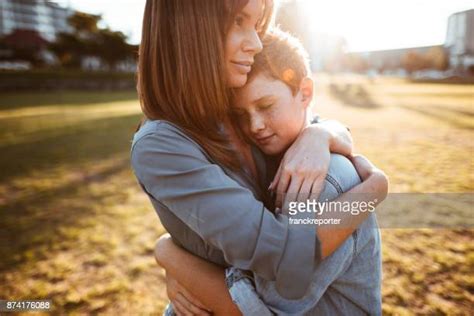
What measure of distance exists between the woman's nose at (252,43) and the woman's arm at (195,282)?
3.31ft

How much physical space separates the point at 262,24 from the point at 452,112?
16643 mm

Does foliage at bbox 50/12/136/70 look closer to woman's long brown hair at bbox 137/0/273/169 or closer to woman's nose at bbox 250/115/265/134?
woman's nose at bbox 250/115/265/134

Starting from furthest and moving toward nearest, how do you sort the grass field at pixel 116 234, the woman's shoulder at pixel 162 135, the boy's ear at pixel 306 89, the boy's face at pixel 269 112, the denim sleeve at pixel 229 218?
the grass field at pixel 116 234 < the boy's ear at pixel 306 89 < the boy's face at pixel 269 112 < the woman's shoulder at pixel 162 135 < the denim sleeve at pixel 229 218

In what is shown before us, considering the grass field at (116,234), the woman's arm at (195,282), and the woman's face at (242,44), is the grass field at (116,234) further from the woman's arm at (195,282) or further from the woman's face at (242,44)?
the woman's face at (242,44)

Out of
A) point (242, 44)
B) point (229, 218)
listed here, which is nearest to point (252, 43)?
point (242, 44)

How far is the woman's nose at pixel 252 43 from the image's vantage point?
1.65 meters

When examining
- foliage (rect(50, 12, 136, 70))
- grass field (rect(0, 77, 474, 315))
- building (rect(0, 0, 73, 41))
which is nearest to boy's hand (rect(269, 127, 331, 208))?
grass field (rect(0, 77, 474, 315))

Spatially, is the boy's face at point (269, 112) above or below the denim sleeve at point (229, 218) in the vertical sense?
above

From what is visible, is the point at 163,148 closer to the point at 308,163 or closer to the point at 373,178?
the point at 308,163

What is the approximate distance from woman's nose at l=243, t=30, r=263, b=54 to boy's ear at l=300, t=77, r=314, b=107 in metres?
0.33

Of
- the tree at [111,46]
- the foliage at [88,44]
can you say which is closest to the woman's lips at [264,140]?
the foliage at [88,44]

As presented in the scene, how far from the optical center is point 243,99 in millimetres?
1826

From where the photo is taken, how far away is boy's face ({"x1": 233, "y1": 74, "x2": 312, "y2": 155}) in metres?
1.80

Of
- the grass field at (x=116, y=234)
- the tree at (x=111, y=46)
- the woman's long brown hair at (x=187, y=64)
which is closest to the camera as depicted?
the woman's long brown hair at (x=187, y=64)
